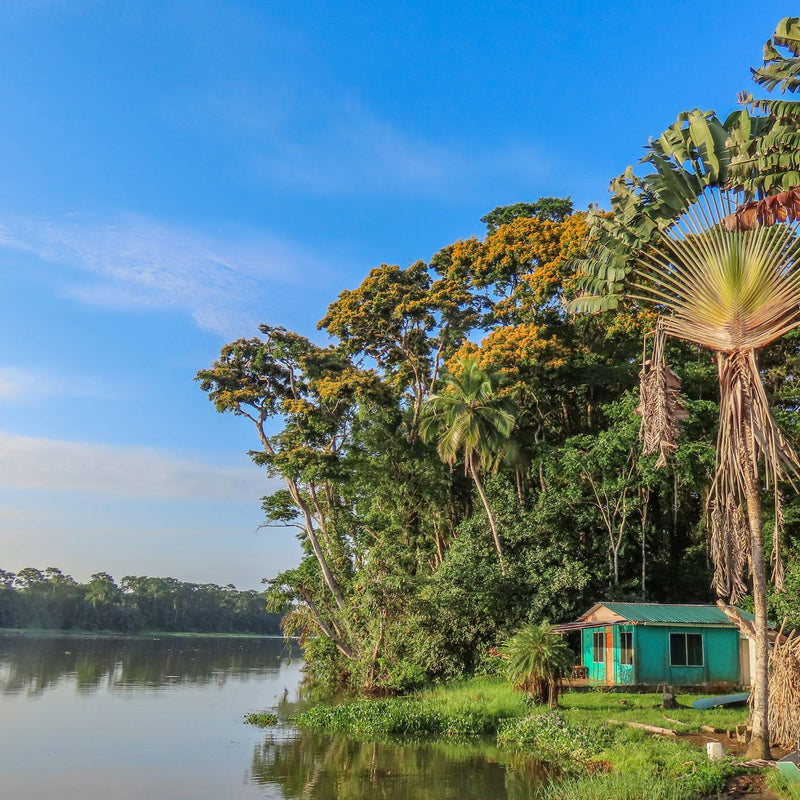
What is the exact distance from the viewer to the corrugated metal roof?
74.7 feet

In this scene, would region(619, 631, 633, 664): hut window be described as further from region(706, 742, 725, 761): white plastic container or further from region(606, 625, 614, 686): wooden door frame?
region(706, 742, 725, 761): white plastic container

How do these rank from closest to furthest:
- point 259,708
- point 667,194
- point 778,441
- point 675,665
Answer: point 778,441, point 667,194, point 675,665, point 259,708

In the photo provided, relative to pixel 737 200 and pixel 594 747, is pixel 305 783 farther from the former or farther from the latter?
pixel 737 200

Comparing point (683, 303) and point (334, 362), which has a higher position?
point (334, 362)

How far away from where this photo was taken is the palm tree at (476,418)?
2816cm

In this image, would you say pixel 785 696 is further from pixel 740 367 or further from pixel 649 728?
pixel 740 367

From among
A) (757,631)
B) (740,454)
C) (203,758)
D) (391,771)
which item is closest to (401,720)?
(391,771)

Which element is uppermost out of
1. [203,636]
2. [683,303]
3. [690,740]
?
A: [683,303]

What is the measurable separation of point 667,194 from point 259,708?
878 inches

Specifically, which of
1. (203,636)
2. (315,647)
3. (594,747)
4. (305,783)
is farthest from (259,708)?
(203,636)

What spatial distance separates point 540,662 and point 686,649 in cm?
670

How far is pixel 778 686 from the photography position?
13.4 metres

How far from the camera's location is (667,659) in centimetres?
2302

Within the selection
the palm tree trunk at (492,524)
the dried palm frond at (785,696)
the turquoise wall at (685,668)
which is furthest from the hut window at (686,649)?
the dried palm frond at (785,696)
